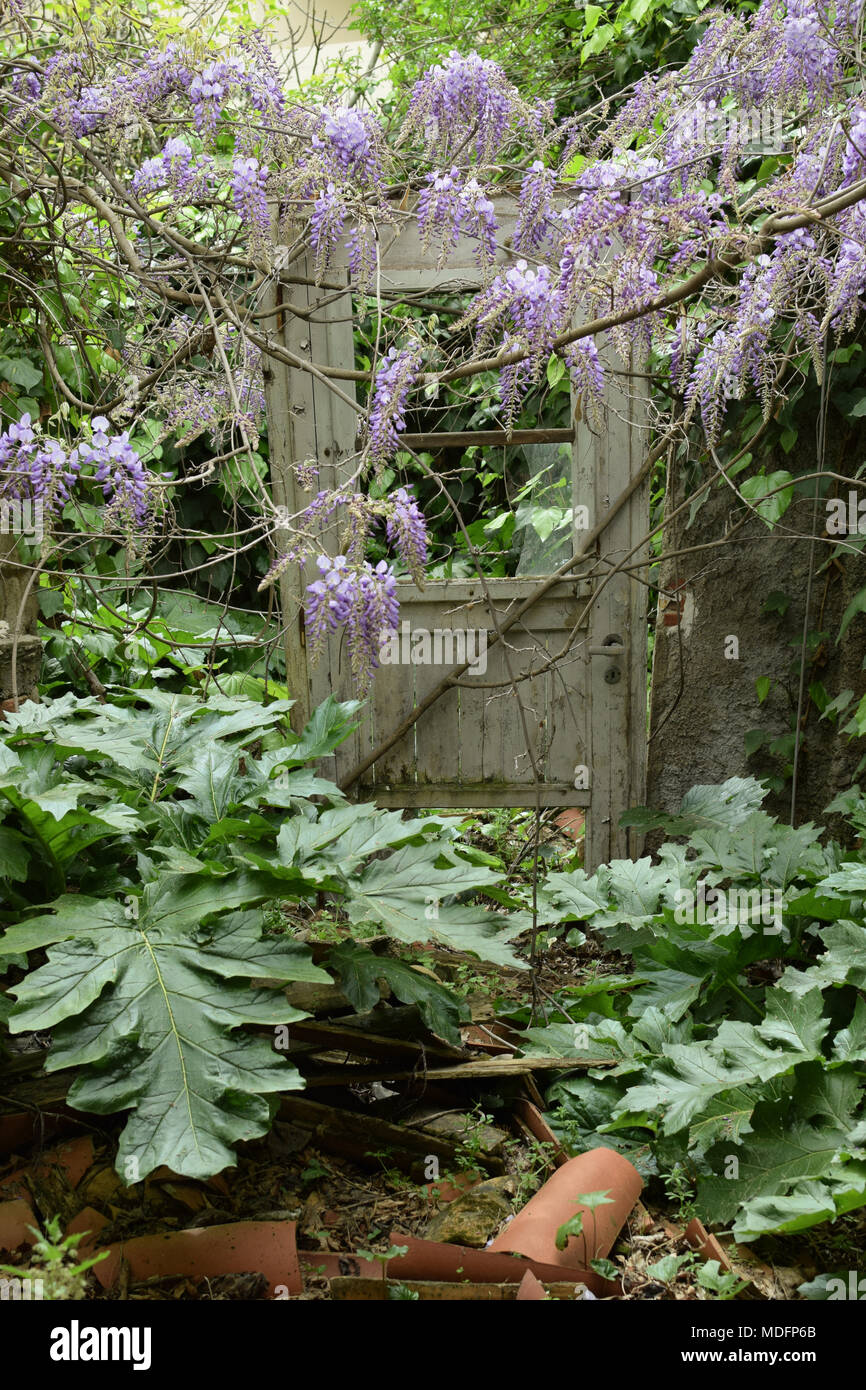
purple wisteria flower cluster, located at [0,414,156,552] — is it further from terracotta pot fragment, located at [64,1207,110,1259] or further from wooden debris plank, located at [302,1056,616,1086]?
terracotta pot fragment, located at [64,1207,110,1259]

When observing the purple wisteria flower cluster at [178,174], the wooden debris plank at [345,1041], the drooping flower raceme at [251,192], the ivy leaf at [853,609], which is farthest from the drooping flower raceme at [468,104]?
the wooden debris plank at [345,1041]

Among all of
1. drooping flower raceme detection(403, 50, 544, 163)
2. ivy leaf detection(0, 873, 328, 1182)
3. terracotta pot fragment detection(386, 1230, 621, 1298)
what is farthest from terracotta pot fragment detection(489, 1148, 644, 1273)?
drooping flower raceme detection(403, 50, 544, 163)

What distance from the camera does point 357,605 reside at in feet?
6.67

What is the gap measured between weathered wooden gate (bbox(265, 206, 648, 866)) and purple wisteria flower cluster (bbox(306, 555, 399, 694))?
1639 millimetres

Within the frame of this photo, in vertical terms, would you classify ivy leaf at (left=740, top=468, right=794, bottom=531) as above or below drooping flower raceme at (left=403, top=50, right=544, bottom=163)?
below

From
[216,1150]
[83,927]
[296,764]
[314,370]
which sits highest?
[314,370]

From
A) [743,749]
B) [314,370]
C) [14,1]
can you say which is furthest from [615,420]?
[14,1]

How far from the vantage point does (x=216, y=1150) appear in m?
1.76

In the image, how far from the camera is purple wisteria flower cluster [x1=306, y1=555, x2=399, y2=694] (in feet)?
6.63

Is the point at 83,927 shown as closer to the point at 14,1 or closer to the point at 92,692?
the point at 92,692

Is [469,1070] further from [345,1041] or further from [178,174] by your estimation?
[178,174]

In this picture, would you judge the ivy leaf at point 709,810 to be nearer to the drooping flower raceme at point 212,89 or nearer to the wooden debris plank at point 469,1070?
the wooden debris plank at point 469,1070

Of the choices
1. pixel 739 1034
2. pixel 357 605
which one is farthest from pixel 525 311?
pixel 739 1034

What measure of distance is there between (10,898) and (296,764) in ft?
2.70
